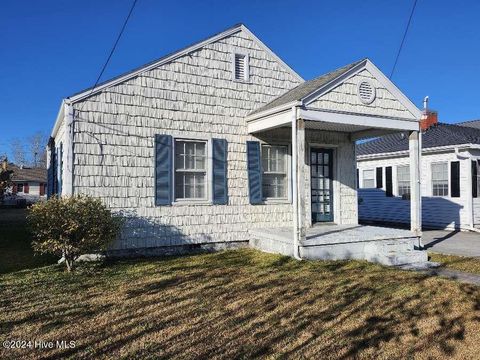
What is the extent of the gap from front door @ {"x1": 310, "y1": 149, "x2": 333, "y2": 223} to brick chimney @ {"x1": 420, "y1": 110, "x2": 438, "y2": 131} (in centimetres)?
862

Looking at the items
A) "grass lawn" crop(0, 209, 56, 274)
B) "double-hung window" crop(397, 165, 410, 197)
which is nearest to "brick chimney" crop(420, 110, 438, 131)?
"double-hung window" crop(397, 165, 410, 197)

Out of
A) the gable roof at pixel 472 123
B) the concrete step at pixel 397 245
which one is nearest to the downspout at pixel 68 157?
the concrete step at pixel 397 245

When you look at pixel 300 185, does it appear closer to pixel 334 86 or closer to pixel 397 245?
pixel 334 86

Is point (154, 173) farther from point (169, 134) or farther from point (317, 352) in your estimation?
point (317, 352)

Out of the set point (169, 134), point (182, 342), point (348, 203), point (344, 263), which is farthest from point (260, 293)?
point (348, 203)

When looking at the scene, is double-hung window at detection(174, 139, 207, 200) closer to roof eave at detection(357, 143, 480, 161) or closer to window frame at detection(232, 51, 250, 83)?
window frame at detection(232, 51, 250, 83)

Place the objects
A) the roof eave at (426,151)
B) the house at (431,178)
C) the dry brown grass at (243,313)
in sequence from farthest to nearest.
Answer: the house at (431,178)
the roof eave at (426,151)
the dry brown grass at (243,313)

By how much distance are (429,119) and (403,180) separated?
3.86 meters

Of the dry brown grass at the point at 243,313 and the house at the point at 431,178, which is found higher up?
the house at the point at 431,178

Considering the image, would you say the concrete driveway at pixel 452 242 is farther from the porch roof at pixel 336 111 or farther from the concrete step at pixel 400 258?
the porch roof at pixel 336 111

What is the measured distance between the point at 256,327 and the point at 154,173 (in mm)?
5092

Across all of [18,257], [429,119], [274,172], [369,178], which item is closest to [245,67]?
[274,172]

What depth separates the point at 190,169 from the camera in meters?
9.20

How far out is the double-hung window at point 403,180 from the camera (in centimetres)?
1594
